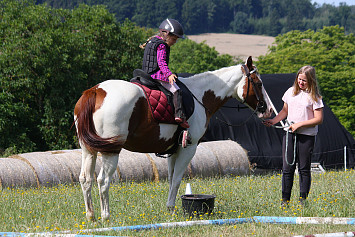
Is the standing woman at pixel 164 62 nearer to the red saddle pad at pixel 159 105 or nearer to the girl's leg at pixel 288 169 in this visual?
the red saddle pad at pixel 159 105

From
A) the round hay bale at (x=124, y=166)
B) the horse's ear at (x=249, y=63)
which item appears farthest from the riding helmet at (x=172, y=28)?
the round hay bale at (x=124, y=166)

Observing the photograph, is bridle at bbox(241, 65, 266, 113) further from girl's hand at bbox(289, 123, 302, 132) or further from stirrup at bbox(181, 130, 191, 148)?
stirrup at bbox(181, 130, 191, 148)

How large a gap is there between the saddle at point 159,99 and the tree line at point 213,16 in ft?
448

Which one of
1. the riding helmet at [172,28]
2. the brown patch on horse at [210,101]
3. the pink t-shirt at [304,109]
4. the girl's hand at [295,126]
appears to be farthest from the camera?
the brown patch on horse at [210,101]

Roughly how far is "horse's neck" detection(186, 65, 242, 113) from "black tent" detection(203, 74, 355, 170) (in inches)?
332

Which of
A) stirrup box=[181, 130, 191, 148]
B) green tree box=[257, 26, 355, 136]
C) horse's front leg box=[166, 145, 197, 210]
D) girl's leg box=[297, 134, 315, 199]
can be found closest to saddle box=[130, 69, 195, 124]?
stirrup box=[181, 130, 191, 148]

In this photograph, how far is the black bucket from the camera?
740 cm

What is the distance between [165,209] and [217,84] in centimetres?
230

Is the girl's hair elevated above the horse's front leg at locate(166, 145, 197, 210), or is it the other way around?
the girl's hair

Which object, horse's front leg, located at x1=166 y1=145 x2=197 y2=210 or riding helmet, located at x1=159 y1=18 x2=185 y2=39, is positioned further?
horse's front leg, located at x1=166 y1=145 x2=197 y2=210

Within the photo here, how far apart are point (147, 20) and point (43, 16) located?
123 meters

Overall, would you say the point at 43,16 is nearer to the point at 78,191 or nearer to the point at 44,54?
the point at 44,54

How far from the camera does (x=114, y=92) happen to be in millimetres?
6723

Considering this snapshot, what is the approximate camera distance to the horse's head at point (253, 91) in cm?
848
